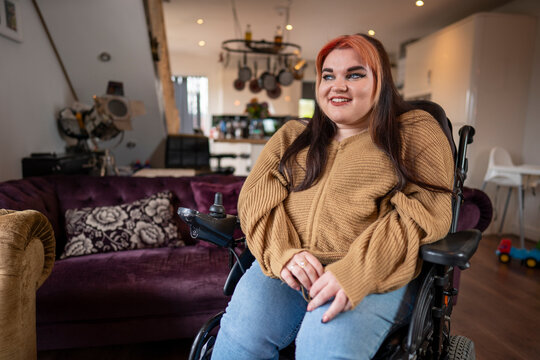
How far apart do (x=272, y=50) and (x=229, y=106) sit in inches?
162

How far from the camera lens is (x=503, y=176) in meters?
3.65

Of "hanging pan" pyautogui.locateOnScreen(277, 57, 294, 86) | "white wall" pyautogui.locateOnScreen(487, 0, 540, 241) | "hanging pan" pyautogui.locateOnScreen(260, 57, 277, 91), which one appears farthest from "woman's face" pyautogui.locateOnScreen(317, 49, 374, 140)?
"hanging pan" pyautogui.locateOnScreen(260, 57, 277, 91)

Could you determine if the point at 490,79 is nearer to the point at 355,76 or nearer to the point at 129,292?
the point at 355,76

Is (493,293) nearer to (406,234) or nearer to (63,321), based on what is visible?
(406,234)

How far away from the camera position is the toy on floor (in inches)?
118

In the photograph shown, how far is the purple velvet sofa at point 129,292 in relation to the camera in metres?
1.54

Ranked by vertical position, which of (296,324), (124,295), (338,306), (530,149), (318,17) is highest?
(318,17)

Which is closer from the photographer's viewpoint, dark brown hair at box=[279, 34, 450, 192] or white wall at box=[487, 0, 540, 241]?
dark brown hair at box=[279, 34, 450, 192]

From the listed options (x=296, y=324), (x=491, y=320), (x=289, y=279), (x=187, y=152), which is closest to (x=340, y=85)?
(x=289, y=279)

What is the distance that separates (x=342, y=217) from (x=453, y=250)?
11.6 inches

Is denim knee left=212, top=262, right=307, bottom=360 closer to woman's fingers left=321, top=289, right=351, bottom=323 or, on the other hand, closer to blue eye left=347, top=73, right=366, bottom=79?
woman's fingers left=321, top=289, right=351, bottom=323

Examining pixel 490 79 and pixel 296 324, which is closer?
pixel 296 324

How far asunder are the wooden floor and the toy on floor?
46mm

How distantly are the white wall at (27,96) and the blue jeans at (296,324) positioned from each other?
→ 2.01 metres
